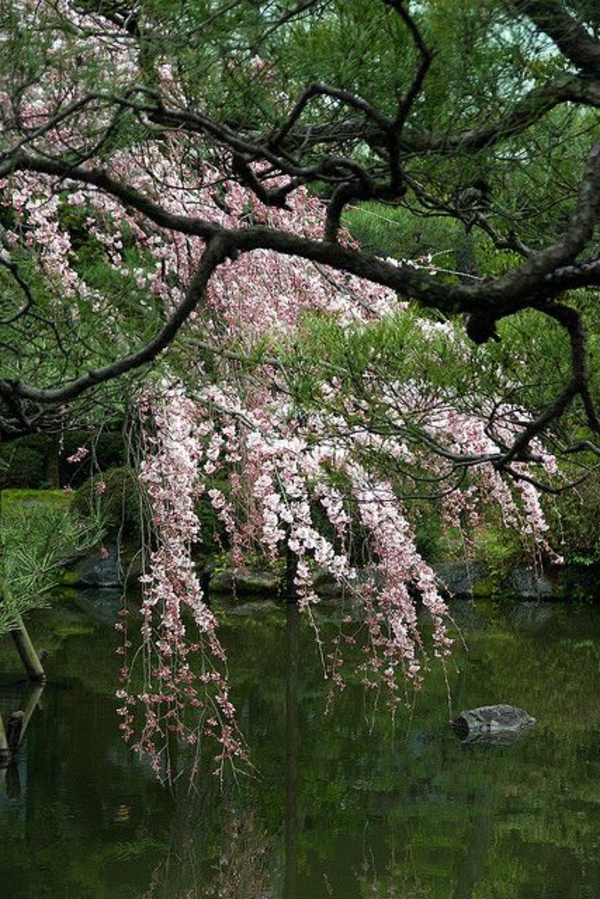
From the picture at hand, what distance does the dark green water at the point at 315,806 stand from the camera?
420 cm

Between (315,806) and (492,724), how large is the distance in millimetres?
1476

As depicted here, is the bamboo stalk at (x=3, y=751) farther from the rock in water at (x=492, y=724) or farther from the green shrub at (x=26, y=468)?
the green shrub at (x=26, y=468)

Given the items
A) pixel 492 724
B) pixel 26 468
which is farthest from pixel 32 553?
pixel 26 468

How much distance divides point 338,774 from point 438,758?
21.4 inches

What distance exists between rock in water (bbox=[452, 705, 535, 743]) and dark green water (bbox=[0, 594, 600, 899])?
7 centimetres

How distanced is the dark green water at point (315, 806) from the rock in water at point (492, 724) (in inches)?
2.9

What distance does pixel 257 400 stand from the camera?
4.73 meters

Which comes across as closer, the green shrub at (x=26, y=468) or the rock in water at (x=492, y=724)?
the rock in water at (x=492, y=724)

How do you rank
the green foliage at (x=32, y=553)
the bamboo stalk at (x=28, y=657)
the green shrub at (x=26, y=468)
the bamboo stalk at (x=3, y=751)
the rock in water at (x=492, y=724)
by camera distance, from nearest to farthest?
the green foliage at (x=32, y=553) < the bamboo stalk at (x=3, y=751) < the rock in water at (x=492, y=724) < the bamboo stalk at (x=28, y=657) < the green shrub at (x=26, y=468)

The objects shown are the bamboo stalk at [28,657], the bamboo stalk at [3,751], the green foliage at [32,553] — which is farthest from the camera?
the bamboo stalk at [28,657]

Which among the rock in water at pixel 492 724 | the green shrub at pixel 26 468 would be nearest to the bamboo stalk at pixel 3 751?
the rock in water at pixel 492 724

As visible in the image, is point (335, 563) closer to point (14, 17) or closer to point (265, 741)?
point (265, 741)

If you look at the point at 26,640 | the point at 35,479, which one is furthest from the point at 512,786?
the point at 35,479

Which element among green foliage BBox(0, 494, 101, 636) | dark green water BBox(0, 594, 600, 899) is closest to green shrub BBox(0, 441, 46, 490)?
dark green water BBox(0, 594, 600, 899)
